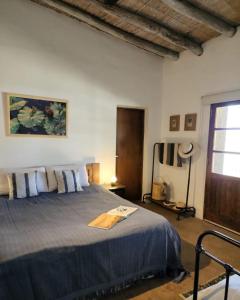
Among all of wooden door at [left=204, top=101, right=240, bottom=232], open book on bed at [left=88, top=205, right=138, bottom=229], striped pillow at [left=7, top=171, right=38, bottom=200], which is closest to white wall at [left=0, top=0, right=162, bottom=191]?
striped pillow at [left=7, top=171, right=38, bottom=200]

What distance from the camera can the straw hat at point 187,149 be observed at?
147 inches

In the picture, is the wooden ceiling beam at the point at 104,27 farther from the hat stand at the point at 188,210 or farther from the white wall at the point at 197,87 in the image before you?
the hat stand at the point at 188,210

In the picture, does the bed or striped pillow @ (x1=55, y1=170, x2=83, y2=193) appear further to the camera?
striped pillow @ (x1=55, y1=170, x2=83, y2=193)

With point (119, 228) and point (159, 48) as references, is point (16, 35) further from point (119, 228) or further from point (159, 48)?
point (119, 228)

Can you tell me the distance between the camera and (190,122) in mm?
3926

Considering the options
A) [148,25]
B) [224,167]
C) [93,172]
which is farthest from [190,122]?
[93,172]

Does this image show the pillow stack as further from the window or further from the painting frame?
the window

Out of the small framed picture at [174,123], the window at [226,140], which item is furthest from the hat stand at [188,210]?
the small framed picture at [174,123]

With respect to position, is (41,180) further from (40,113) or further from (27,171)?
(40,113)

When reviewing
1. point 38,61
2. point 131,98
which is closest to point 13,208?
point 38,61

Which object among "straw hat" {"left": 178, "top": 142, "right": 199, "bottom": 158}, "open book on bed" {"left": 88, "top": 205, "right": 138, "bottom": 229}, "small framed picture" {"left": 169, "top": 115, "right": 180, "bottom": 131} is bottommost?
"open book on bed" {"left": 88, "top": 205, "right": 138, "bottom": 229}

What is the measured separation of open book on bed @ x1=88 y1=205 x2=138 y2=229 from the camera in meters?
2.01

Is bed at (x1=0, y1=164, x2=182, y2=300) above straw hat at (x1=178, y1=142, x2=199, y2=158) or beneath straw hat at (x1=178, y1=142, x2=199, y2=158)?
beneath

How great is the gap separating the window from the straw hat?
0.31m
